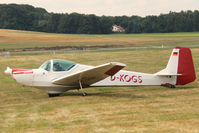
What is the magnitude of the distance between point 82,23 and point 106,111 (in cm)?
11010

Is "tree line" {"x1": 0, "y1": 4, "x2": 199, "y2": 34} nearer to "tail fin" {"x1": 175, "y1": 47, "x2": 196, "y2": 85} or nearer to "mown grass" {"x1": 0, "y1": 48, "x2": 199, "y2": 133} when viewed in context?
"tail fin" {"x1": 175, "y1": 47, "x2": 196, "y2": 85}

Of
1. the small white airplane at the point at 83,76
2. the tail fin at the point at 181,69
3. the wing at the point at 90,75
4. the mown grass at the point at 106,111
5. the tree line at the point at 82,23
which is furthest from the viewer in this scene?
the tree line at the point at 82,23

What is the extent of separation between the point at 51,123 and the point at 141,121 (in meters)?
2.43

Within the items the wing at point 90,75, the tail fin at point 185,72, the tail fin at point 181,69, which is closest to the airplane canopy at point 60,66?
the wing at point 90,75

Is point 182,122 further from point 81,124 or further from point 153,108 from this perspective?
point 81,124

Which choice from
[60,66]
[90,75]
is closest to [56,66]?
[60,66]

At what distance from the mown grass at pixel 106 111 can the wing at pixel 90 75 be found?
594 millimetres

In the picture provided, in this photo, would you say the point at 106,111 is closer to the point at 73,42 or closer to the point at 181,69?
the point at 181,69

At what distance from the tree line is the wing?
10500 centimetres

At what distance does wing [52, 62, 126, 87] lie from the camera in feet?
42.0

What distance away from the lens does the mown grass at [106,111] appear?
8875 millimetres

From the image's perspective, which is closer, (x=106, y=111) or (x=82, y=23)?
(x=106, y=111)

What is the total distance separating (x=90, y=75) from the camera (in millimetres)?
13398

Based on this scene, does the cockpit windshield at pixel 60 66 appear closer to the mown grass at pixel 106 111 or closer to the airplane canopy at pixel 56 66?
the airplane canopy at pixel 56 66
